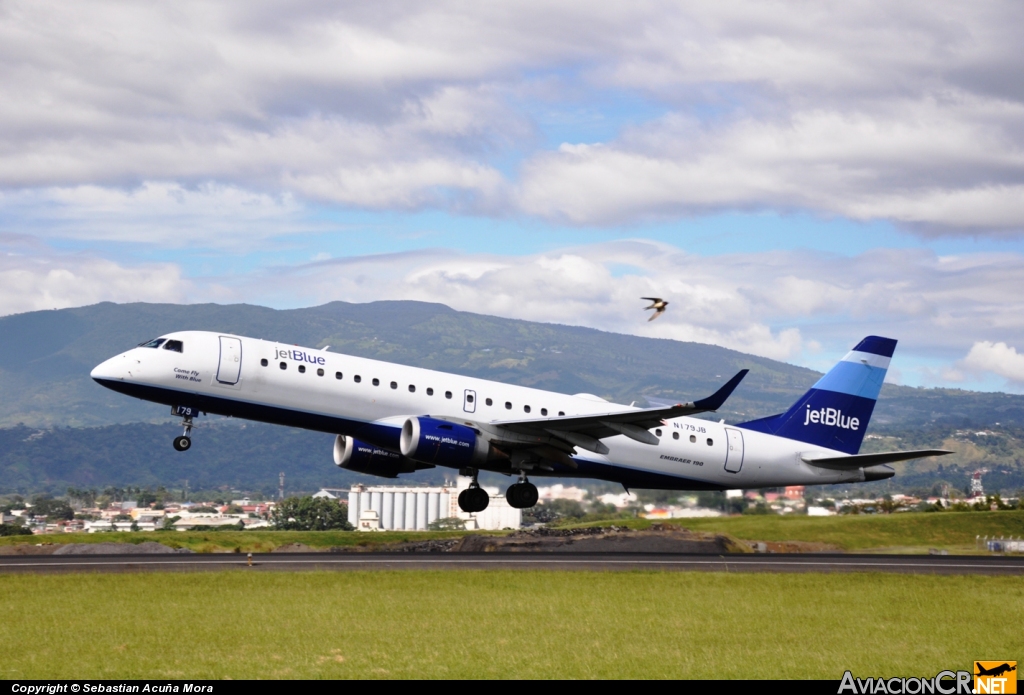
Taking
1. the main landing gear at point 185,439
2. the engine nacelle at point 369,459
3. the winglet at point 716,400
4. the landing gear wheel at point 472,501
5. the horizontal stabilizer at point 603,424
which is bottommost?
the landing gear wheel at point 472,501

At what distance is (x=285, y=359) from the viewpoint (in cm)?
3759

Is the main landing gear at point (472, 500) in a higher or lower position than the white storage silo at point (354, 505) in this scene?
higher

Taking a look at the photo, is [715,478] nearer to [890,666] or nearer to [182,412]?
[182,412]

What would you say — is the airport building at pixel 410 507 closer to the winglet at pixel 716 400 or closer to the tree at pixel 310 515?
the tree at pixel 310 515

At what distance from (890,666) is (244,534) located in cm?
4570

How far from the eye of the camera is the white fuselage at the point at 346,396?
3684 centimetres

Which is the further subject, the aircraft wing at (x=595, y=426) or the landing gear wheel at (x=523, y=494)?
the landing gear wheel at (x=523, y=494)

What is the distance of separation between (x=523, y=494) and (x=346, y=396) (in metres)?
8.16

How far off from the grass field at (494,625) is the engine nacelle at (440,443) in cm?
531

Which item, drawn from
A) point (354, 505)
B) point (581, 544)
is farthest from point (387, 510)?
point (581, 544)

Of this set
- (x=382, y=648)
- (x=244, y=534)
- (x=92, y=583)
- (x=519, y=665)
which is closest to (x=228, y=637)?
(x=382, y=648)

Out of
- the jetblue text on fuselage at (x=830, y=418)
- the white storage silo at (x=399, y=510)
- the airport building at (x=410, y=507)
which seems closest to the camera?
the jetblue text on fuselage at (x=830, y=418)

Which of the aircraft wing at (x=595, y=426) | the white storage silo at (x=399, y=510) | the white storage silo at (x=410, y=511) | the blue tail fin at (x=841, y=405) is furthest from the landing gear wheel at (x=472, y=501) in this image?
the white storage silo at (x=399, y=510)

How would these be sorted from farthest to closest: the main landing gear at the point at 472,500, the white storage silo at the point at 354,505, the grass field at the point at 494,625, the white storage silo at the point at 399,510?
the white storage silo at the point at 399,510 → the white storage silo at the point at 354,505 → the main landing gear at the point at 472,500 → the grass field at the point at 494,625
